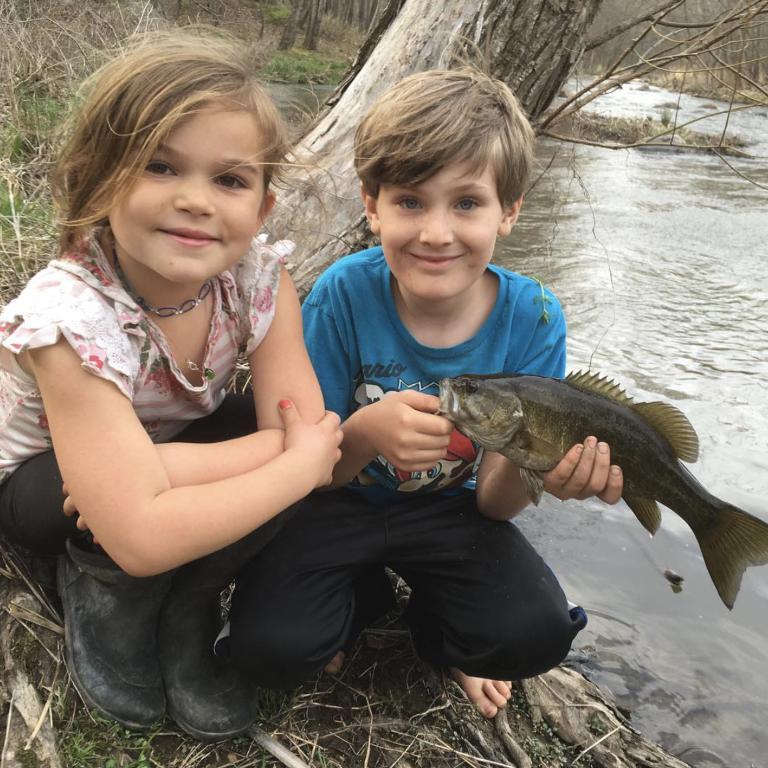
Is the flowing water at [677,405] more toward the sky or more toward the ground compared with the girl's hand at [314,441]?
more toward the ground

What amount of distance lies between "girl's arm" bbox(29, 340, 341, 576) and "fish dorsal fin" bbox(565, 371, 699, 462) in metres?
1.10

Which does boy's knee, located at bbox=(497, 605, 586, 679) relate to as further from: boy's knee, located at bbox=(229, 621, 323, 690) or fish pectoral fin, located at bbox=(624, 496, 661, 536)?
boy's knee, located at bbox=(229, 621, 323, 690)

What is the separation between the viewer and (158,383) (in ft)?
7.09

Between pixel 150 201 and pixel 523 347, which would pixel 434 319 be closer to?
pixel 523 347

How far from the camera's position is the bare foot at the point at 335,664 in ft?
8.43

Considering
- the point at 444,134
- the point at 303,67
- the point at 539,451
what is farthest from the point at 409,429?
the point at 303,67

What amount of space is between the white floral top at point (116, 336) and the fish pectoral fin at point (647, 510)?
127 cm

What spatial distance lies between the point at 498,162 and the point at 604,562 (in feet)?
7.50

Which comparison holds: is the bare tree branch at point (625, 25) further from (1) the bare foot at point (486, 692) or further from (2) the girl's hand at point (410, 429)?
(1) the bare foot at point (486, 692)

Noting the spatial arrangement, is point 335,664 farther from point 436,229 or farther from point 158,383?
point 436,229

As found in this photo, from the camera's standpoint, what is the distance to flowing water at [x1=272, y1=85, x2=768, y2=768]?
3.11 metres

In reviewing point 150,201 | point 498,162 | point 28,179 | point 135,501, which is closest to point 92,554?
point 135,501

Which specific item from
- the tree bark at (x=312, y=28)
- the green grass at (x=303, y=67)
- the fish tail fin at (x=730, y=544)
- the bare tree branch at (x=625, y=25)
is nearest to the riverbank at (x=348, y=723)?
the fish tail fin at (x=730, y=544)

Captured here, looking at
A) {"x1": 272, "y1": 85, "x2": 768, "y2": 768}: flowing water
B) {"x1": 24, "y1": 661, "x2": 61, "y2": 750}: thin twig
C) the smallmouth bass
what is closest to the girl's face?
the smallmouth bass
